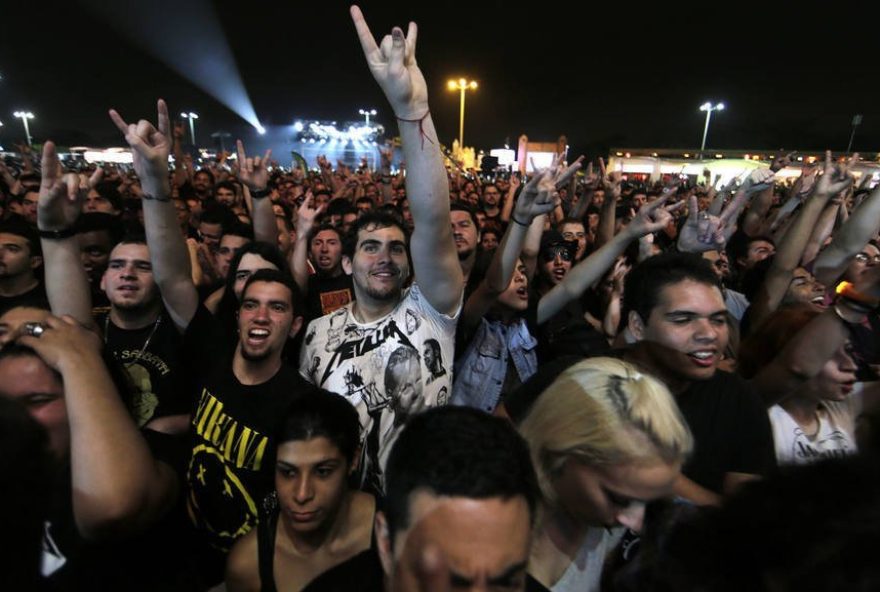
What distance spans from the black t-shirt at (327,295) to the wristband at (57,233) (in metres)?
1.58

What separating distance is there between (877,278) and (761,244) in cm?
352

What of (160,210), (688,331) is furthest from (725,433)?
(160,210)

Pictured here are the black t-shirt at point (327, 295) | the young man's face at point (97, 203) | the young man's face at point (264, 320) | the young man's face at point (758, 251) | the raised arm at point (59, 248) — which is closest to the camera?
the young man's face at point (264, 320)

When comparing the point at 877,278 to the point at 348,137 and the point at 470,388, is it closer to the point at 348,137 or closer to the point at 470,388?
the point at 470,388

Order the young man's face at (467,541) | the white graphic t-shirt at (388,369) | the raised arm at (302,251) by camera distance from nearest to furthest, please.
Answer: the young man's face at (467,541) < the white graphic t-shirt at (388,369) < the raised arm at (302,251)

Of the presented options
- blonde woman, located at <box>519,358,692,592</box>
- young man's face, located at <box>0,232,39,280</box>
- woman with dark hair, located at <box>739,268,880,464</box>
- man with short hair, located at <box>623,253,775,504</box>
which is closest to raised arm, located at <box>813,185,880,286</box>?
woman with dark hair, located at <box>739,268,880,464</box>

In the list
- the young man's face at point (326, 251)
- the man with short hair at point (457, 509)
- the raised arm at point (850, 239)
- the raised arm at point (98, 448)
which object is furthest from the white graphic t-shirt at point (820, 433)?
the young man's face at point (326, 251)

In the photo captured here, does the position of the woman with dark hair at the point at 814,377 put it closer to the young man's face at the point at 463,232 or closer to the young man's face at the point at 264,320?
the young man's face at the point at 264,320

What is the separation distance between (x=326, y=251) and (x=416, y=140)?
2.62m

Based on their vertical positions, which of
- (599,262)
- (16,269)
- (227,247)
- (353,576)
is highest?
(599,262)

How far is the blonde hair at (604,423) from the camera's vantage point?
1.45 m

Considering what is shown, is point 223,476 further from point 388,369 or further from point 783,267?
point 783,267

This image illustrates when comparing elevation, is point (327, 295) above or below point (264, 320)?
below

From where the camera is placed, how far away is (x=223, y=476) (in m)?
Answer: 2.22
